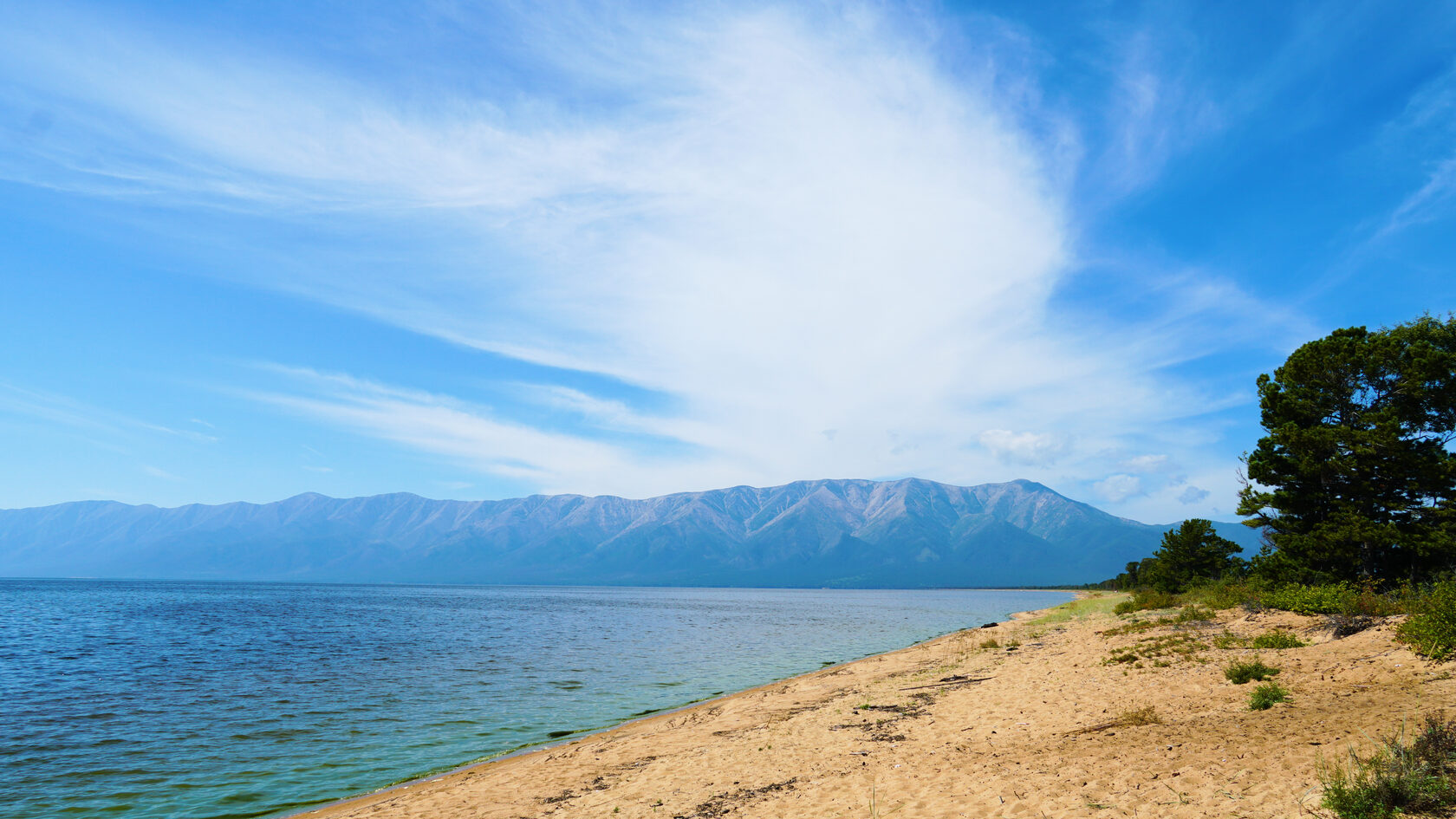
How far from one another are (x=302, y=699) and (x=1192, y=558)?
247ft

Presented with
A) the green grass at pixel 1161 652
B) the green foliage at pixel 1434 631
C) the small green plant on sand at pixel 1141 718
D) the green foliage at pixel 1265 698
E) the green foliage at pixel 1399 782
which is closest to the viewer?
the green foliage at pixel 1399 782

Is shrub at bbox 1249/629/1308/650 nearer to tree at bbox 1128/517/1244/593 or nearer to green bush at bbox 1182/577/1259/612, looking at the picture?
green bush at bbox 1182/577/1259/612

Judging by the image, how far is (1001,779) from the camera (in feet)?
36.8

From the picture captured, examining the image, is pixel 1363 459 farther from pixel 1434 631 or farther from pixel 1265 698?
pixel 1265 698

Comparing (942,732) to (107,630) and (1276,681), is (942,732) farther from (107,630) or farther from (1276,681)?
(107,630)

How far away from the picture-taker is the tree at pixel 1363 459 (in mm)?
27250

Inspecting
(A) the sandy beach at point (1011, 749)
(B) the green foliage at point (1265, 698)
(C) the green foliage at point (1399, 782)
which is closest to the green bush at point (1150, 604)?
(A) the sandy beach at point (1011, 749)

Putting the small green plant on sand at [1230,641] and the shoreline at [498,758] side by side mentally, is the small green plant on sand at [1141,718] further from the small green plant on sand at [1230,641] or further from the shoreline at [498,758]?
the shoreline at [498,758]

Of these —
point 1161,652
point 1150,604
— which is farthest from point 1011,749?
point 1150,604

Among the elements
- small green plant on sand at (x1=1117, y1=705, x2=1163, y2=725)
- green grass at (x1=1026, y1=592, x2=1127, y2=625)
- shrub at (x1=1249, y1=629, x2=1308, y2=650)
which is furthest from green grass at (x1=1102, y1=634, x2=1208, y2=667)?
green grass at (x1=1026, y1=592, x2=1127, y2=625)

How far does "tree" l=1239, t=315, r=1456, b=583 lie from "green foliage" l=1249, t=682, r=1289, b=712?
20.5 m

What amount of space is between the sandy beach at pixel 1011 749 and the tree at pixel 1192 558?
47.6 m

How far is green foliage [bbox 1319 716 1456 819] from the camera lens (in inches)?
289

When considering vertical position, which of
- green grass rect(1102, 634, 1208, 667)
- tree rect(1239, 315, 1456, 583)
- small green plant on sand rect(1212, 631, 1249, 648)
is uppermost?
tree rect(1239, 315, 1456, 583)
